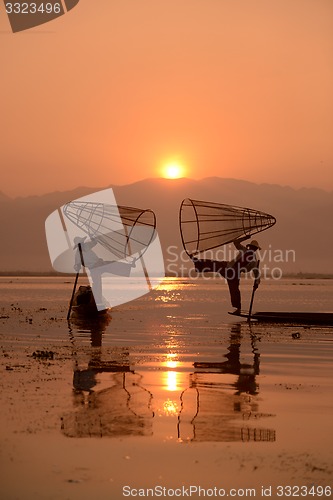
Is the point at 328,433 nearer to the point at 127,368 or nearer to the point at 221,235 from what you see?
the point at 127,368

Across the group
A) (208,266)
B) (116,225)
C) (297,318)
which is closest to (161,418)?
(208,266)

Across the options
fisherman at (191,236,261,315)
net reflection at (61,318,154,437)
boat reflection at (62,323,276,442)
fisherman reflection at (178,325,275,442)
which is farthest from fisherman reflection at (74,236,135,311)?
fisherman reflection at (178,325,275,442)

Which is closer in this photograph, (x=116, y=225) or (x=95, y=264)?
(x=95, y=264)

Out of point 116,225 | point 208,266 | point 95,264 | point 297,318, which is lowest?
point 297,318

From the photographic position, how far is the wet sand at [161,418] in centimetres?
873

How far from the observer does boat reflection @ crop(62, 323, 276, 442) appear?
10789 mm

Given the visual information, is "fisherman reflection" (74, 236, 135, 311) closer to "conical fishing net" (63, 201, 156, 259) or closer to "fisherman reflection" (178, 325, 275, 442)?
"conical fishing net" (63, 201, 156, 259)

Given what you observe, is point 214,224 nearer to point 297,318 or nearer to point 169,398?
point 297,318

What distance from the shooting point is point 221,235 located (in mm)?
29234

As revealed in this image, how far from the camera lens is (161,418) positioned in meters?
11.5

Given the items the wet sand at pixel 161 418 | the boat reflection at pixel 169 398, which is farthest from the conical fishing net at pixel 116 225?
the boat reflection at pixel 169 398

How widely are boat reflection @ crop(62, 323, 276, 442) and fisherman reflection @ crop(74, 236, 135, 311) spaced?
10.0 m

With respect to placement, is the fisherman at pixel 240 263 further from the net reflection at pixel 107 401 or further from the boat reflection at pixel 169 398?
the net reflection at pixel 107 401

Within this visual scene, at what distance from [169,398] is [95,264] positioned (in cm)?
1707
